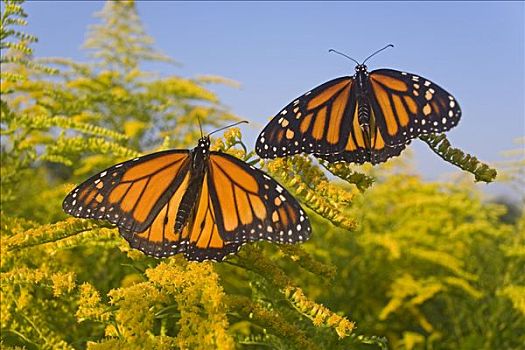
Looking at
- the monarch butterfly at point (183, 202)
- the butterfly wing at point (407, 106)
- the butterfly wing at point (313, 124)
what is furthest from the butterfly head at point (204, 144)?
the butterfly wing at point (407, 106)

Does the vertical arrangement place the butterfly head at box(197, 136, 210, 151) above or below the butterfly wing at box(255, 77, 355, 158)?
below

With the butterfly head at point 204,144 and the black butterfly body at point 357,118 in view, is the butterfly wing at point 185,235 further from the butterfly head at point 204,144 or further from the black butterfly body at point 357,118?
the black butterfly body at point 357,118

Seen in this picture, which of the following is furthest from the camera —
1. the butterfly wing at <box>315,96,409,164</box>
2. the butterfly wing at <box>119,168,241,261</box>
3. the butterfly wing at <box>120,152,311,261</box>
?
the butterfly wing at <box>315,96,409,164</box>

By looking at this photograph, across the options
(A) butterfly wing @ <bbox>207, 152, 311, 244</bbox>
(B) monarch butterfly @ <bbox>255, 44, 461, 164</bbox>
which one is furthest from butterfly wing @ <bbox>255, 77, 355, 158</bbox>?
(A) butterfly wing @ <bbox>207, 152, 311, 244</bbox>

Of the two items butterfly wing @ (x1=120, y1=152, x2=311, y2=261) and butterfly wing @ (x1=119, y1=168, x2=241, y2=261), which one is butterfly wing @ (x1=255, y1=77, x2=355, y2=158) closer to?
butterfly wing @ (x1=120, y1=152, x2=311, y2=261)

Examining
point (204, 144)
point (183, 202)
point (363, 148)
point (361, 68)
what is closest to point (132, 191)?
point (183, 202)

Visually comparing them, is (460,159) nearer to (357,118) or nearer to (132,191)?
Answer: (357,118)
